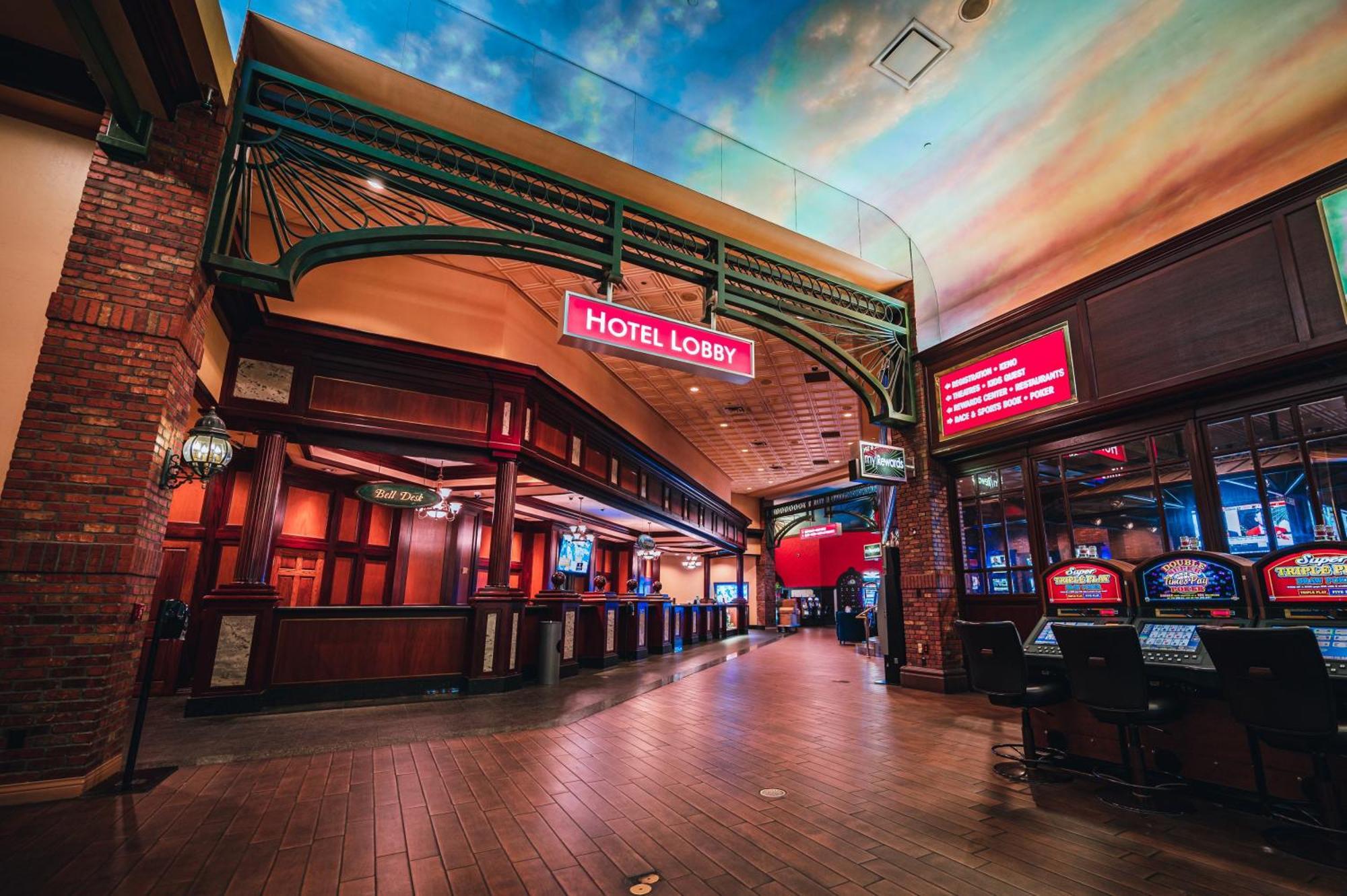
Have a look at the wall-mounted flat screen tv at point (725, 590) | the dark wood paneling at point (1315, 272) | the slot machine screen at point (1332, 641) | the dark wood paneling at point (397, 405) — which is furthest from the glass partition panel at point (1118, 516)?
the wall-mounted flat screen tv at point (725, 590)

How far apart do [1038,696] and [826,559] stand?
1931cm

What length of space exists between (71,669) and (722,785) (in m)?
3.75

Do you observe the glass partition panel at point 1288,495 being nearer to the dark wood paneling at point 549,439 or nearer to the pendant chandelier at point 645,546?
the dark wood paneling at point 549,439

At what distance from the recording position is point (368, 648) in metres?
6.32

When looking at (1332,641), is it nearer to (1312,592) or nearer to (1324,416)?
(1312,592)

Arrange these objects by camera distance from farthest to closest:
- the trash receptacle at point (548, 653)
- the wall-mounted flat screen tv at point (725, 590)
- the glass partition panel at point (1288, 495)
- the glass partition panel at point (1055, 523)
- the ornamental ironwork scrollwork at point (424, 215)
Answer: the wall-mounted flat screen tv at point (725, 590)
the trash receptacle at point (548, 653)
the glass partition panel at point (1055, 523)
the glass partition panel at point (1288, 495)
the ornamental ironwork scrollwork at point (424, 215)

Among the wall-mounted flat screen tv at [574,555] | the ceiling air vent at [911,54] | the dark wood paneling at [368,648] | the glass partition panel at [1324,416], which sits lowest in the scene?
the dark wood paneling at [368,648]

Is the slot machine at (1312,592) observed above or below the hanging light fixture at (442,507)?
below

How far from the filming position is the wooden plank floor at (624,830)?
7.54 feet

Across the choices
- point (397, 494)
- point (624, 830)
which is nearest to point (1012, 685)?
point (624, 830)

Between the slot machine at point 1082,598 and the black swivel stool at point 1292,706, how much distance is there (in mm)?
867

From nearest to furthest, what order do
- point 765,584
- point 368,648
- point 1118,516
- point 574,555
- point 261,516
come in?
point 261,516
point 1118,516
point 368,648
point 574,555
point 765,584

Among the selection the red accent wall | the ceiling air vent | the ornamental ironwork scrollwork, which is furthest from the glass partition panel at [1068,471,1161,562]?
the red accent wall

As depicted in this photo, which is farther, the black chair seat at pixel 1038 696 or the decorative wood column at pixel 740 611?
the decorative wood column at pixel 740 611
